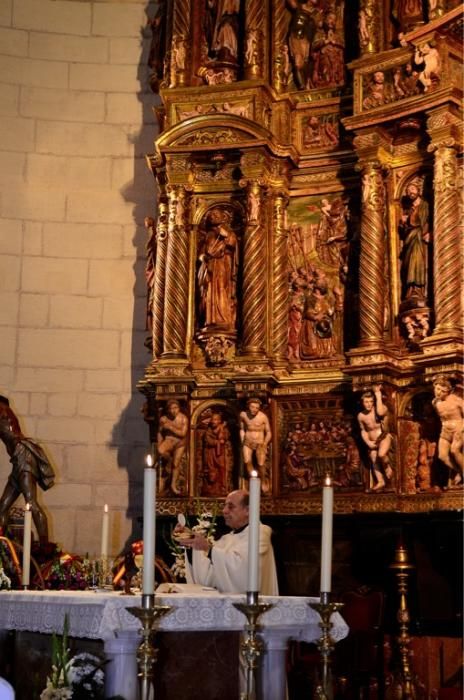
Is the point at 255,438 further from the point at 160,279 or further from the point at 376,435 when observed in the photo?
the point at 160,279

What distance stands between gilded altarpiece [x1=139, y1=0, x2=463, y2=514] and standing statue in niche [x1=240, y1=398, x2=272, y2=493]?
2 cm

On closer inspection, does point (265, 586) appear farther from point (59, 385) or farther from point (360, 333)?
point (59, 385)

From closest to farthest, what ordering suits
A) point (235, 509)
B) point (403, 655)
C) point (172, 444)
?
point (235, 509) → point (403, 655) → point (172, 444)

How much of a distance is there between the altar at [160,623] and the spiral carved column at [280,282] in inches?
226

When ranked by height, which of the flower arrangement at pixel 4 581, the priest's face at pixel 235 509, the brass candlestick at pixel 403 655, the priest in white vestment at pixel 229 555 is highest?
the priest's face at pixel 235 509

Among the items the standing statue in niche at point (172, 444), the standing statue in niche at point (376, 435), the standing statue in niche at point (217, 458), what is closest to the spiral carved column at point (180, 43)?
the standing statue in niche at point (172, 444)

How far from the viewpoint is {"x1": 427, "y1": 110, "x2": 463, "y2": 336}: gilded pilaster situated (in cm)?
1065

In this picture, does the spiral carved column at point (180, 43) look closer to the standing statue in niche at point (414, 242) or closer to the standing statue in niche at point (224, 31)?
the standing statue in niche at point (224, 31)

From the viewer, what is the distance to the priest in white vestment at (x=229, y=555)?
630 cm

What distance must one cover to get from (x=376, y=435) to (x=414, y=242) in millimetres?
2093

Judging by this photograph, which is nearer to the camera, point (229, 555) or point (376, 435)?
point (229, 555)

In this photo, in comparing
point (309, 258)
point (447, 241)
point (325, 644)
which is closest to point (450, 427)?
point (447, 241)

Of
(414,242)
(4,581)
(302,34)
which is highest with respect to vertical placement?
(302,34)

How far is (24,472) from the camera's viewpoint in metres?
11.7
